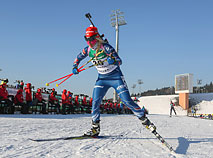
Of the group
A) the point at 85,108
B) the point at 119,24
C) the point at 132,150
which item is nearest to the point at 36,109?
the point at 85,108

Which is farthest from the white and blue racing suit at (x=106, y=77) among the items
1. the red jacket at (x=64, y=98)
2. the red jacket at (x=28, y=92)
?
the red jacket at (x=64, y=98)

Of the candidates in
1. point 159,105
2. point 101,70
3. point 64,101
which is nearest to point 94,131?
point 101,70

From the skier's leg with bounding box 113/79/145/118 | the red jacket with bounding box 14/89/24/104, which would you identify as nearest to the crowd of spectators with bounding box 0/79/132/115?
the red jacket with bounding box 14/89/24/104

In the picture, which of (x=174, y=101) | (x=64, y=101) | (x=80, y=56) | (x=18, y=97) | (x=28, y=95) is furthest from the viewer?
(x=174, y=101)

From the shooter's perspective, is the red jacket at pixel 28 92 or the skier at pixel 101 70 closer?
the skier at pixel 101 70

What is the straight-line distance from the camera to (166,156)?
237cm

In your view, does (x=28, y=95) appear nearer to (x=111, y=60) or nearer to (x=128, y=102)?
(x=111, y=60)

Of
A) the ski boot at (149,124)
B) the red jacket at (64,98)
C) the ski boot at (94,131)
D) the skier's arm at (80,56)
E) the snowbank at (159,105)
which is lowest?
the snowbank at (159,105)

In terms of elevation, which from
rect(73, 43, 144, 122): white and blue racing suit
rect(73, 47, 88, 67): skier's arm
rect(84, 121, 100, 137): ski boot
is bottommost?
rect(84, 121, 100, 137): ski boot

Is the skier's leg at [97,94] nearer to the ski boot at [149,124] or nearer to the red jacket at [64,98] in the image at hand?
the ski boot at [149,124]

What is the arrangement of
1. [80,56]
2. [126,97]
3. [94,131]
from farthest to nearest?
[80,56], [94,131], [126,97]

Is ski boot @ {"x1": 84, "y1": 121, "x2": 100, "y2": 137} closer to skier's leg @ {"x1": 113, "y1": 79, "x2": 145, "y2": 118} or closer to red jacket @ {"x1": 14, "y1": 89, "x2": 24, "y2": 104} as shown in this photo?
skier's leg @ {"x1": 113, "y1": 79, "x2": 145, "y2": 118}

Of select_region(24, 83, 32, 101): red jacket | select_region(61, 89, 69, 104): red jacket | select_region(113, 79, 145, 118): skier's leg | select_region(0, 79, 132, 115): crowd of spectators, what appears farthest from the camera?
select_region(61, 89, 69, 104): red jacket

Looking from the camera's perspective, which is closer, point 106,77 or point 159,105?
point 106,77
